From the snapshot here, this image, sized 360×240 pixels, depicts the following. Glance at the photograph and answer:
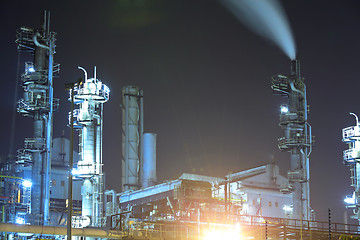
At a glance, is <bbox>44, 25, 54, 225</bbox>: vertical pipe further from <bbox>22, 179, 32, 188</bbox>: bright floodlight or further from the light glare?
the light glare

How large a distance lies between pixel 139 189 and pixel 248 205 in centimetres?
1568

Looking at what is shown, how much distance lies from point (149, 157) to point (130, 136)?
452 centimetres

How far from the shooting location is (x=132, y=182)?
240ft

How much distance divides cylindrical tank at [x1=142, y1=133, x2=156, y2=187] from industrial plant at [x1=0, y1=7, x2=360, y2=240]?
146 millimetres

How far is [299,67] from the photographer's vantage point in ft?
216

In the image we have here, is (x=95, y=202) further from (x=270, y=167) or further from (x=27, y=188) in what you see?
(x=270, y=167)

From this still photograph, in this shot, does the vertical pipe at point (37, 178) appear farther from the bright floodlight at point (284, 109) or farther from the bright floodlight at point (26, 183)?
the bright floodlight at point (284, 109)

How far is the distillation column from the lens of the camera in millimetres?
73562

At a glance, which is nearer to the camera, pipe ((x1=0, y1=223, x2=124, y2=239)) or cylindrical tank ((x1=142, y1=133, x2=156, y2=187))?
pipe ((x1=0, y1=223, x2=124, y2=239))

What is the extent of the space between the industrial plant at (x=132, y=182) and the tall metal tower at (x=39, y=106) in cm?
10

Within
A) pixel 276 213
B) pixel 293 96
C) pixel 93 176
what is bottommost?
pixel 276 213

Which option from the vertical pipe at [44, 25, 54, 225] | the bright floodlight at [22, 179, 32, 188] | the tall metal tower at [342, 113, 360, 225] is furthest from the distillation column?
the tall metal tower at [342, 113, 360, 225]

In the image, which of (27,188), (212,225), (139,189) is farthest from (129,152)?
(212,225)

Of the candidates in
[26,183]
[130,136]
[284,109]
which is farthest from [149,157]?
[284,109]
